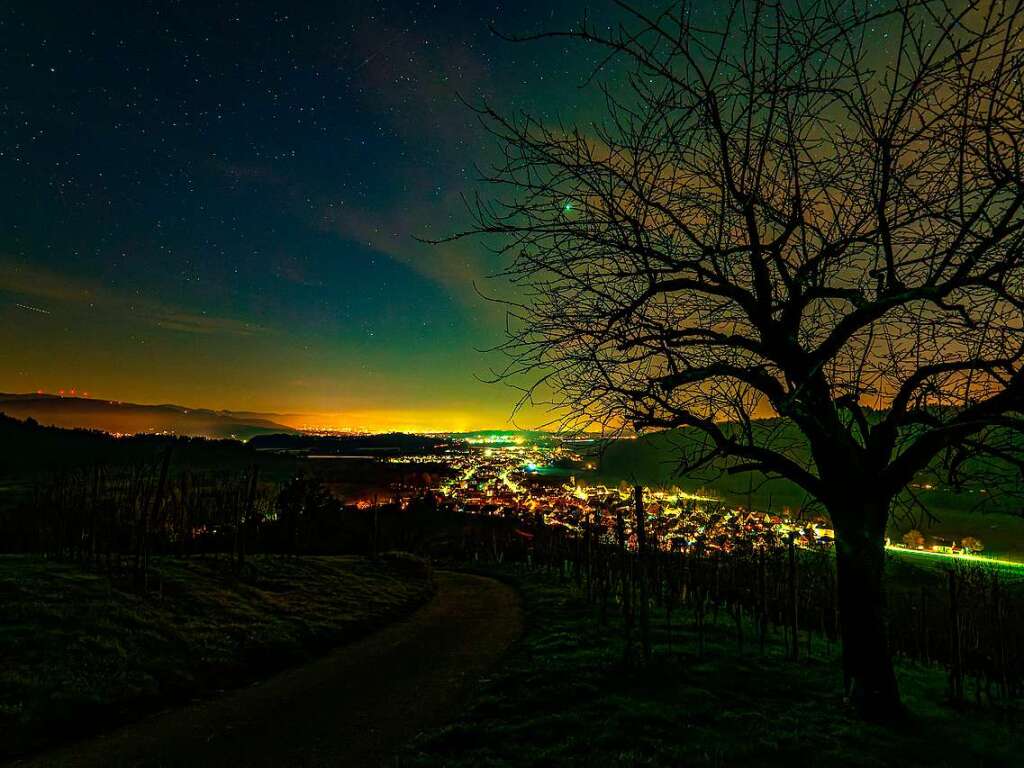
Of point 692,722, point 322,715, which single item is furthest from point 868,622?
point 322,715

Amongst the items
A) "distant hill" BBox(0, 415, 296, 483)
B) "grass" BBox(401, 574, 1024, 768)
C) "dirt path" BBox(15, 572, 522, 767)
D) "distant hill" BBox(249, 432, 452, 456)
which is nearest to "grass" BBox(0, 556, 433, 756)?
"dirt path" BBox(15, 572, 522, 767)

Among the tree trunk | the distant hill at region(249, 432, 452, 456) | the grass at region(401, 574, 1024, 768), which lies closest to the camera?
the grass at region(401, 574, 1024, 768)

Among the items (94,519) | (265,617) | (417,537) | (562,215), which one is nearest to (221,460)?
(417,537)

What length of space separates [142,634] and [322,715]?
6.07m

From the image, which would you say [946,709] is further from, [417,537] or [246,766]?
[417,537]

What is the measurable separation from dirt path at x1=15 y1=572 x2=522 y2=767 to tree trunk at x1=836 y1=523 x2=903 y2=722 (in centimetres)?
716

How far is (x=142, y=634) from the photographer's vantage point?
41.1 feet

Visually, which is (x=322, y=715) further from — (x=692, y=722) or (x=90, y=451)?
(x=90, y=451)

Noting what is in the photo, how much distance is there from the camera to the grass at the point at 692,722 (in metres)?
7.14

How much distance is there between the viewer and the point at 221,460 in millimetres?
76500

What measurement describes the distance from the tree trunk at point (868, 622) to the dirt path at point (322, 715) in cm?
716

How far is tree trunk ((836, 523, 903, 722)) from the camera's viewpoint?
8320 millimetres

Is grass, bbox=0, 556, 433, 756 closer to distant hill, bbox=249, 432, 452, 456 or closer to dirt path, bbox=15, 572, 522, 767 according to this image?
dirt path, bbox=15, 572, 522, 767

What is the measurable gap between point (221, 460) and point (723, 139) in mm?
85699
